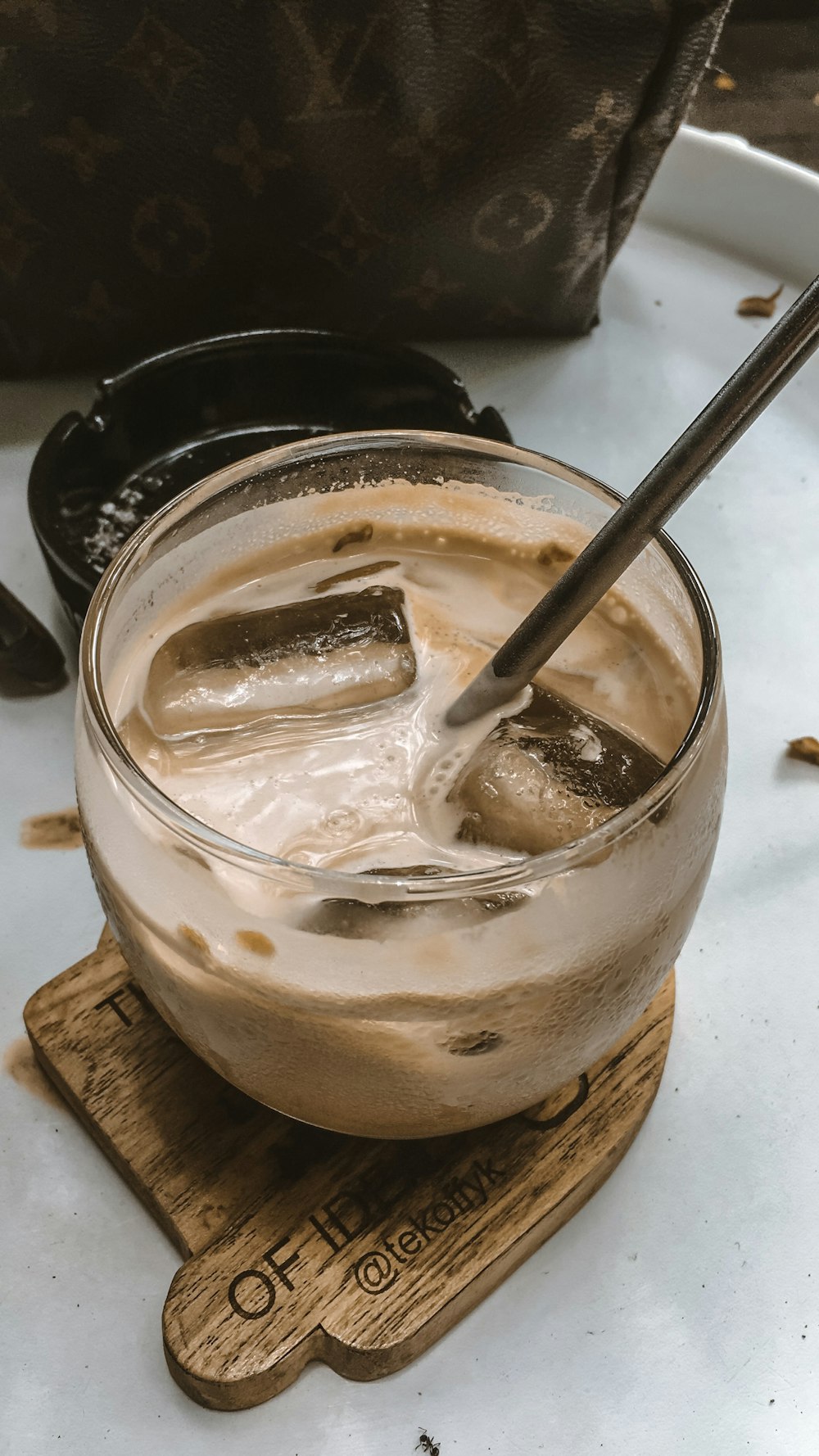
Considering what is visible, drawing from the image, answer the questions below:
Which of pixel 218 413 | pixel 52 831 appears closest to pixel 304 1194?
pixel 52 831

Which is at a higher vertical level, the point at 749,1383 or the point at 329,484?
the point at 329,484

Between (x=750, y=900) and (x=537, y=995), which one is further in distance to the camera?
(x=750, y=900)

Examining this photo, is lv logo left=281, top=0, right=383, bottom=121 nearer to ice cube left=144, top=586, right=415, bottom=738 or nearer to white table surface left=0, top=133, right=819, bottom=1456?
white table surface left=0, top=133, right=819, bottom=1456

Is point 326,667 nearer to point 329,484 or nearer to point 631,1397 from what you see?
point 329,484

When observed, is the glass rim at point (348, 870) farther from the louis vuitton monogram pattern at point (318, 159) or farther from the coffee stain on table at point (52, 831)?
the louis vuitton monogram pattern at point (318, 159)

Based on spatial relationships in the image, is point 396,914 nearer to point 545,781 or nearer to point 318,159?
point 545,781

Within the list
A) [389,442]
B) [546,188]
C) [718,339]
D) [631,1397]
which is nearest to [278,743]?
[389,442]

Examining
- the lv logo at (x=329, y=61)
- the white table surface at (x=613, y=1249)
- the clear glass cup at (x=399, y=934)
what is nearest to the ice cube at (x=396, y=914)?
the clear glass cup at (x=399, y=934)

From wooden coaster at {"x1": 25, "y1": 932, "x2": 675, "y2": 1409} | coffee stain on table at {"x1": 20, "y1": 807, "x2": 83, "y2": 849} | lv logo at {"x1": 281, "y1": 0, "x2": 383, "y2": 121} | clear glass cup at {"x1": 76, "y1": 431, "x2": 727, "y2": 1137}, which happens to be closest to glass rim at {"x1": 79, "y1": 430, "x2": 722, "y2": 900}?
clear glass cup at {"x1": 76, "y1": 431, "x2": 727, "y2": 1137}
